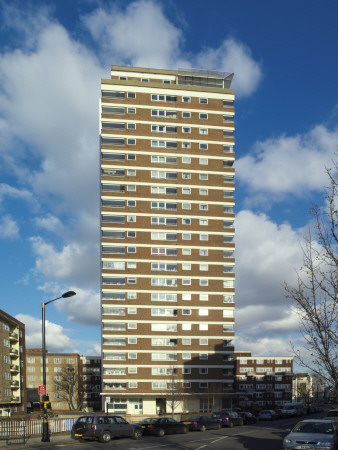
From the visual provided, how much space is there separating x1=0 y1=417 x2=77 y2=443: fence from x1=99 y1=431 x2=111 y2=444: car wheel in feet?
14.6

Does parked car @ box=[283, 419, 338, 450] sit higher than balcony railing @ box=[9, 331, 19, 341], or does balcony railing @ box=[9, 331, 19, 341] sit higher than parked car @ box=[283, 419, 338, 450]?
parked car @ box=[283, 419, 338, 450]

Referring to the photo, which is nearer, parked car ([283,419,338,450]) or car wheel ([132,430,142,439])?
parked car ([283,419,338,450])

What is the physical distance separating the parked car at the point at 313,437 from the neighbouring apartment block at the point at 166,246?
1916 inches

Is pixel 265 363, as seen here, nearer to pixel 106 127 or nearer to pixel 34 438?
pixel 106 127

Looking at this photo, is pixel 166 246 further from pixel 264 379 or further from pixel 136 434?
pixel 264 379

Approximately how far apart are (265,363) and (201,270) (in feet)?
305

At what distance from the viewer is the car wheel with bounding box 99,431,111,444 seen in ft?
98.3

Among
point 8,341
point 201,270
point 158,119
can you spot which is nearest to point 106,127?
point 158,119

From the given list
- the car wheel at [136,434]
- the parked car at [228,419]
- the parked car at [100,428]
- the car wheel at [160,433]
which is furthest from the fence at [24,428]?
the parked car at [228,419]

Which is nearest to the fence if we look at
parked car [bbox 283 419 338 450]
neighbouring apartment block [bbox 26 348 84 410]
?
parked car [bbox 283 419 338 450]

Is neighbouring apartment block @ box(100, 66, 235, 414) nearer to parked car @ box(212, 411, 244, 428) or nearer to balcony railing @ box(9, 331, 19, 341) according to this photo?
parked car @ box(212, 411, 244, 428)

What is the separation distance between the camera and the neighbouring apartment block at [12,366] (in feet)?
285

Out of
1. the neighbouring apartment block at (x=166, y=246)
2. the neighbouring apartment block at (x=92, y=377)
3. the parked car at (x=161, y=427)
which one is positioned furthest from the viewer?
the neighbouring apartment block at (x=92, y=377)

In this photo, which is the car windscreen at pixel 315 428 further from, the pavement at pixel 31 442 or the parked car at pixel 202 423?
the parked car at pixel 202 423
